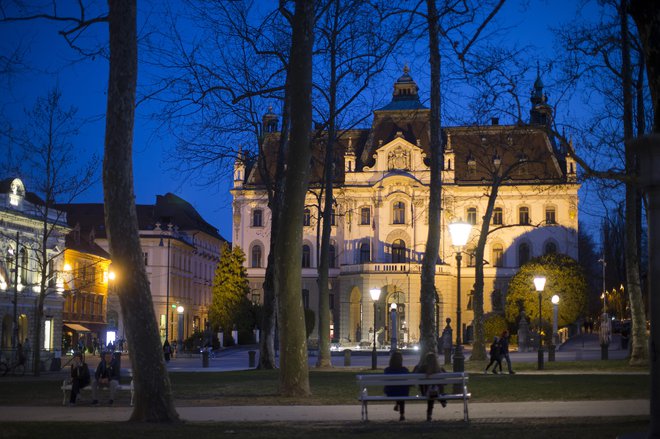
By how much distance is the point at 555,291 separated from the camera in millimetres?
72625

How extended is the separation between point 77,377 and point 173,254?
3076 inches

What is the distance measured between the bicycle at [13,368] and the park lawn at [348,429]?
28.3m

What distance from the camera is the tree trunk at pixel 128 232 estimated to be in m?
15.5

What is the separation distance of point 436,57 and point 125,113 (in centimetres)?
1481

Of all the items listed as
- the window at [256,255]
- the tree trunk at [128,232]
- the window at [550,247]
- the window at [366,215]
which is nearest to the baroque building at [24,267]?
the window at [256,255]

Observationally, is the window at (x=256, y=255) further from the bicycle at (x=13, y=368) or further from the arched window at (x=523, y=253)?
the bicycle at (x=13, y=368)

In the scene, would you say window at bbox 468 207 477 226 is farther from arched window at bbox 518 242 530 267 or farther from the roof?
the roof

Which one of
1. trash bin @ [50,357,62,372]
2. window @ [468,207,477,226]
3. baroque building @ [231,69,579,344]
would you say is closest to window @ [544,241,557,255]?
baroque building @ [231,69,579,344]

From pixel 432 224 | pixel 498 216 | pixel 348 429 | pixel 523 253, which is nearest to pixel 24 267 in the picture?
pixel 432 224

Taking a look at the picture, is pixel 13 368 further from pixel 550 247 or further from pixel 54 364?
pixel 550 247

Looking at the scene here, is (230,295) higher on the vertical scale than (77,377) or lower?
higher

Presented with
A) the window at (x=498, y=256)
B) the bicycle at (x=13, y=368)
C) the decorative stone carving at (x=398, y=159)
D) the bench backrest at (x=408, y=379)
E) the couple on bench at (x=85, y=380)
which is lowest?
the bicycle at (x=13, y=368)

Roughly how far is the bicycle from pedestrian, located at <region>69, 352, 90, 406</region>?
21.4 metres

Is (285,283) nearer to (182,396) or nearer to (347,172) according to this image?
(182,396)
